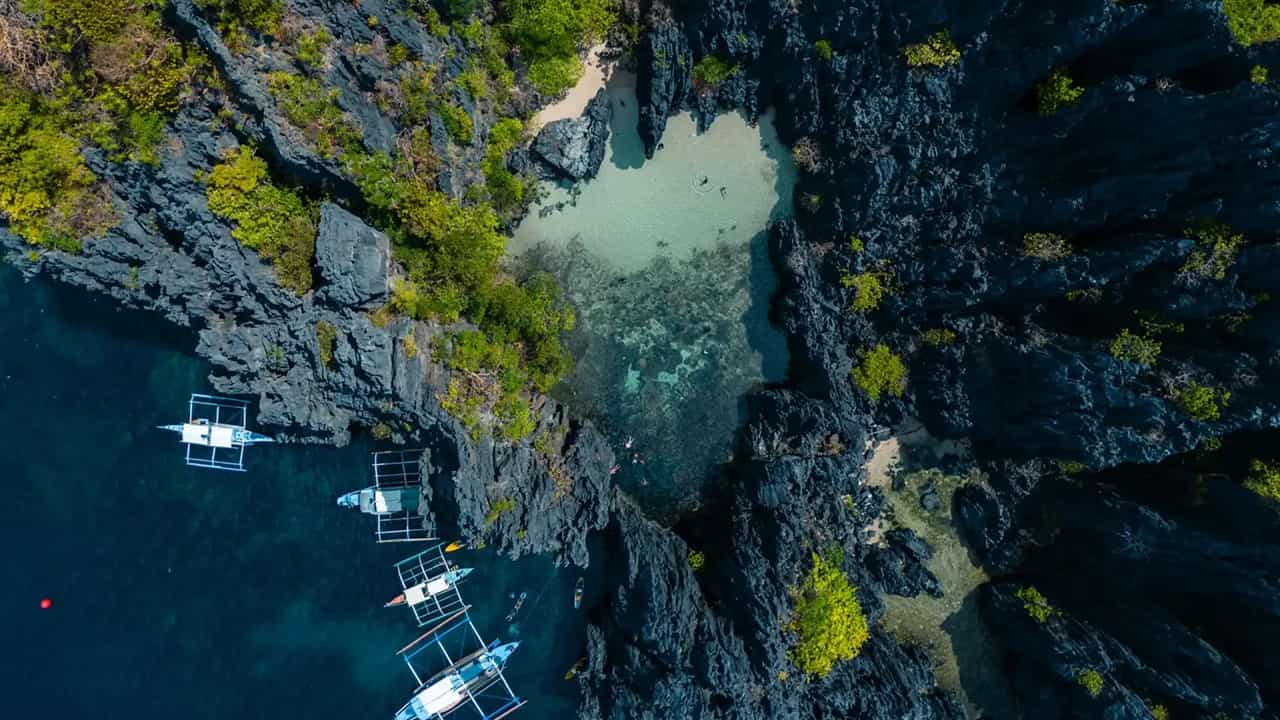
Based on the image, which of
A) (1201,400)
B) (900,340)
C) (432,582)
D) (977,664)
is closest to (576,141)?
(900,340)

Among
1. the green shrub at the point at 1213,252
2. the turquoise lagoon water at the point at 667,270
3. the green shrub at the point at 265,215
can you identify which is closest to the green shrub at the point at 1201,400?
the green shrub at the point at 1213,252

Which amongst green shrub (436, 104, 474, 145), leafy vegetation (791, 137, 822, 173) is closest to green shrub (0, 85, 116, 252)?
green shrub (436, 104, 474, 145)

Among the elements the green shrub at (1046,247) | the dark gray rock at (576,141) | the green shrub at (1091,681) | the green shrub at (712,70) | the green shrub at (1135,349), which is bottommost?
the green shrub at (1091,681)

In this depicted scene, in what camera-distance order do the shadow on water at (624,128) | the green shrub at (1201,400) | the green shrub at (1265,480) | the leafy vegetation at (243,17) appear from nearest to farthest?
the leafy vegetation at (243,17) → the green shrub at (1201,400) → the green shrub at (1265,480) → the shadow on water at (624,128)

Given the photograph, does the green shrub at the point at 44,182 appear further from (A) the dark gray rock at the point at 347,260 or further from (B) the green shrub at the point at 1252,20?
(B) the green shrub at the point at 1252,20

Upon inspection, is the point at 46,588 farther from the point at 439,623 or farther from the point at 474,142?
the point at 474,142

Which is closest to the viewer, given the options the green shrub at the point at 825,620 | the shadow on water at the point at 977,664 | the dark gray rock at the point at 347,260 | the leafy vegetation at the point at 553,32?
the dark gray rock at the point at 347,260

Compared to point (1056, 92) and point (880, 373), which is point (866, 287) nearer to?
point (880, 373)
